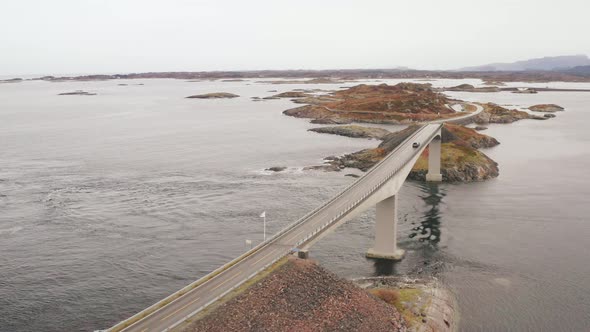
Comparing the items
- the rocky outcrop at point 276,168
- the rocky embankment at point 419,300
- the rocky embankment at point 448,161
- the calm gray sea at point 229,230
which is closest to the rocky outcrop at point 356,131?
the calm gray sea at point 229,230

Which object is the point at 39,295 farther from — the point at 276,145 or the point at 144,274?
the point at 276,145

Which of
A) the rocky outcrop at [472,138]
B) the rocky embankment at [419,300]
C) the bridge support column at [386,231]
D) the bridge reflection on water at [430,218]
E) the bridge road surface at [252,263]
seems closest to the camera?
the bridge road surface at [252,263]

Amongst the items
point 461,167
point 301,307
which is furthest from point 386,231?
point 461,167

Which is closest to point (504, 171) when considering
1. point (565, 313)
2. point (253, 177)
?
point (253, 177)

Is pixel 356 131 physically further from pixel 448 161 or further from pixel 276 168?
pixel 276 168

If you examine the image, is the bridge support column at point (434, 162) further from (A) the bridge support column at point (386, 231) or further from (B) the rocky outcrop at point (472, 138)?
(A) the bridge support column at point (386, 231)

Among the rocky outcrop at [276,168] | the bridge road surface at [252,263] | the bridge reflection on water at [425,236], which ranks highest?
the bridge road surface at [252,263]
